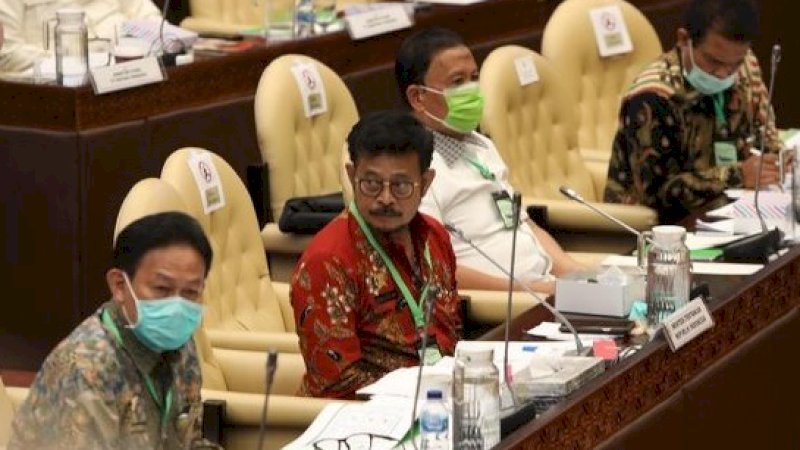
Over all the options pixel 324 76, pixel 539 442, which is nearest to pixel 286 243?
pixel 324 76

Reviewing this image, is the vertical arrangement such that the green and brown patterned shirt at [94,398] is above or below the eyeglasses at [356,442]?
above

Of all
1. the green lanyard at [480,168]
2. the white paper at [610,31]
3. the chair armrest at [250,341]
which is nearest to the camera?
the chair armrest at [250,341]

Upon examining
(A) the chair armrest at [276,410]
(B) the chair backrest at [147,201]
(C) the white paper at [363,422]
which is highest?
(B) the chair backrest at [147,201]

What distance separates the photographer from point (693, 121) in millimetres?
7031

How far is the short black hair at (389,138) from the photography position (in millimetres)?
5273

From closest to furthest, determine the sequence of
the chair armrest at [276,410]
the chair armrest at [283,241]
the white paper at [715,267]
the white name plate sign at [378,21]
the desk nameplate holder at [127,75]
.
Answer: the chair armrest at [276,410] → the white paper at [715,267] → the chair armrest at [283,241] → the desk nameplate holder at [127,75] → the white name plate sign at [378,21]

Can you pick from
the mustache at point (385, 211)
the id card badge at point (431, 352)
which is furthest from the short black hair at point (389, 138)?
the id card badge at point (431, 352)

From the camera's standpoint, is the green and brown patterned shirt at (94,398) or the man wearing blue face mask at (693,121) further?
the man wearing blue face mask at (693,121)

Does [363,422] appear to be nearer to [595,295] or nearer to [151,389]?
[151,389]

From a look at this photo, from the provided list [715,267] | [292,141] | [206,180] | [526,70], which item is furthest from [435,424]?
[526,70]

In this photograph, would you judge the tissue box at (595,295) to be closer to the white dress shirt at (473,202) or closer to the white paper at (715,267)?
the white paper at (715,267)

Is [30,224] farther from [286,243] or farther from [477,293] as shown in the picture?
[477,293]

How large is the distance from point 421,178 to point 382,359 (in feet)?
1.39

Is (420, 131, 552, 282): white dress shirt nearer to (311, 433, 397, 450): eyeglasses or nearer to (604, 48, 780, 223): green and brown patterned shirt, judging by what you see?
(604, 48, 780, 223): green and brown patterned shirt
